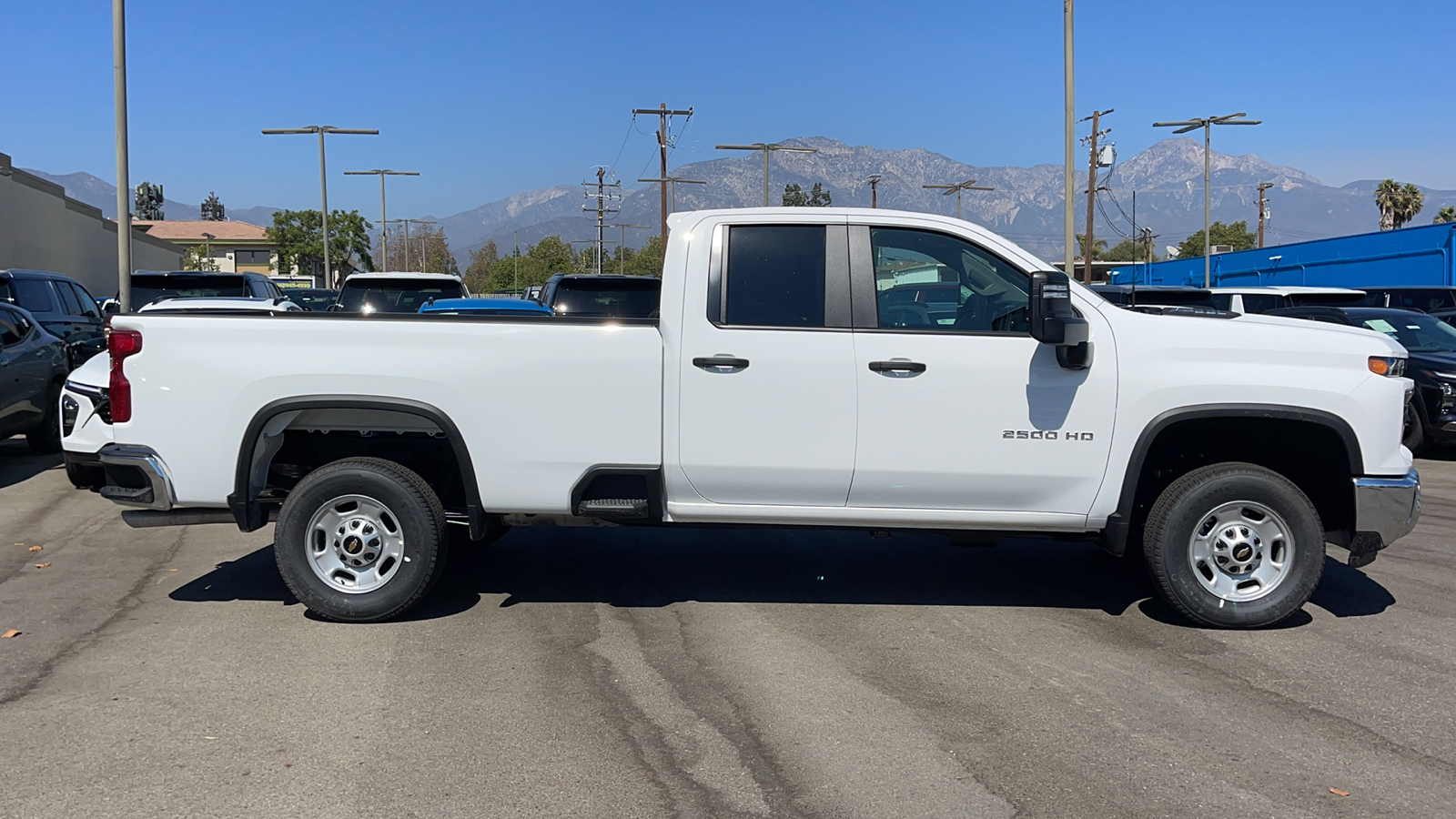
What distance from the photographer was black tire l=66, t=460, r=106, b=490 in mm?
7954

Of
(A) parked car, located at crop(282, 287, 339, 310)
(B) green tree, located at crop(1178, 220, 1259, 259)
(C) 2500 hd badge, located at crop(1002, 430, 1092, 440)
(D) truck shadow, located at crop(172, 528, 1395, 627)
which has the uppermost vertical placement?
(B) green tree, located at crop(1178, 220, 1259, 259)

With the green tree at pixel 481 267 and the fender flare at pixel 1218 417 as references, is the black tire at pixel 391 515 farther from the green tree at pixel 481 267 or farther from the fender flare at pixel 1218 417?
the green tree at pixel 481 267

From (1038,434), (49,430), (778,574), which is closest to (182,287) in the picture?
(49,430)

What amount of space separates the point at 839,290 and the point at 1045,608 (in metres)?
2.17

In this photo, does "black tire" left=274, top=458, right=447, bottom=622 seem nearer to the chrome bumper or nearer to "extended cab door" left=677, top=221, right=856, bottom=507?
the chrome bumper

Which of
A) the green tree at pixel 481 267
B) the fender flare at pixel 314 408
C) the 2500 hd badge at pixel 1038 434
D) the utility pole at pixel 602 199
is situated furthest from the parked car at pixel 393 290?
the green tree at pixel 481 267

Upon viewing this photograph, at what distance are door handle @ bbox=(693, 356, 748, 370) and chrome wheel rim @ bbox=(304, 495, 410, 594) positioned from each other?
1762mm

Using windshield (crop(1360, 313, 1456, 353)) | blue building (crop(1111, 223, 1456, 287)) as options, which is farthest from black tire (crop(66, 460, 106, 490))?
blue building (crop(1111, 223, 1456, 287))

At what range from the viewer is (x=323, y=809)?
3.76 meters

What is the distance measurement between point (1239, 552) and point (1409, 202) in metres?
68.5

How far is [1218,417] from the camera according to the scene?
5.69 meters

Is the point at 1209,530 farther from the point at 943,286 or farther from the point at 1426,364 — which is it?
the point at 1426,364

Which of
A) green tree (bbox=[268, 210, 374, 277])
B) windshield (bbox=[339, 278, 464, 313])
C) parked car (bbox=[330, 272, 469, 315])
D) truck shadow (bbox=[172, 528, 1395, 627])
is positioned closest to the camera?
truck shadow (bbox=[172, 528, 1395, 627])

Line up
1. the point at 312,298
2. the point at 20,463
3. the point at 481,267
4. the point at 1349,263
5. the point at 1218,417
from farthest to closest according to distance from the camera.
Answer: the point at 481,267 → the point at 1349,263 → the point at 312,298 → the point at 20,463 → the point at 1218,417
